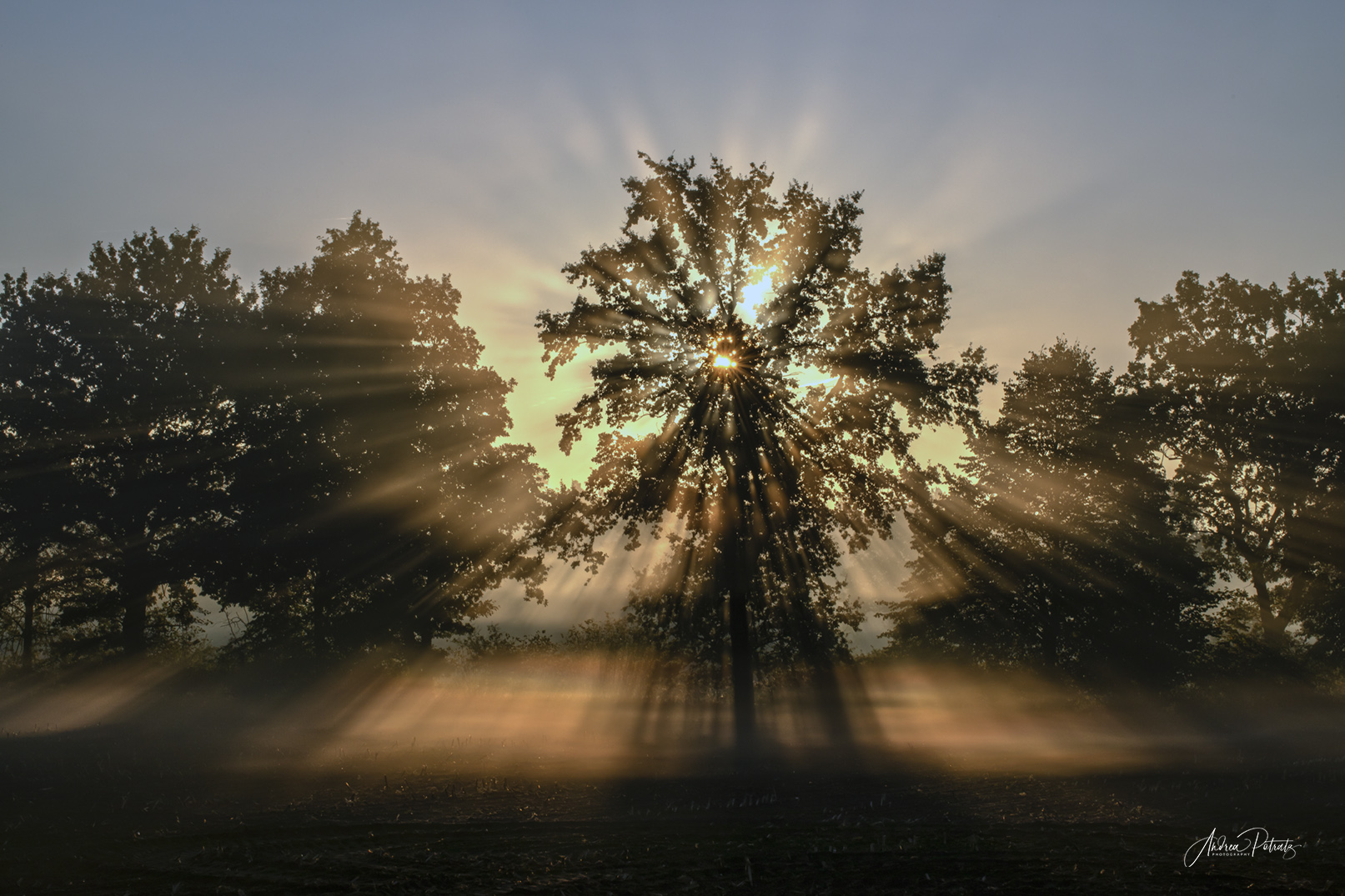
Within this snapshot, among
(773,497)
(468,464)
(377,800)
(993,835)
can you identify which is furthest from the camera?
(468,464)

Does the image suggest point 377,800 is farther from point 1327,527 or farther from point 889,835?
point 1327,527

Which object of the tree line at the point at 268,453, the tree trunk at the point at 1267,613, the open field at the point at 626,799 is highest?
the tree line at the point at 268,453

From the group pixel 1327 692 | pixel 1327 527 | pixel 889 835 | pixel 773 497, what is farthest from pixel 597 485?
pixel 1327 692

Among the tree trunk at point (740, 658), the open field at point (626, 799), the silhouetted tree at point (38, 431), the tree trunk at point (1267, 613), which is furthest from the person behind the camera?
the tree trunk at point (1267, 613)

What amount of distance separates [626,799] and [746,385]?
1333cm

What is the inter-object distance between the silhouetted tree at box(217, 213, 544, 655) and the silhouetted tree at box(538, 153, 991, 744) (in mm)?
4992

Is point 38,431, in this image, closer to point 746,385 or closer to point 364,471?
point 364,471

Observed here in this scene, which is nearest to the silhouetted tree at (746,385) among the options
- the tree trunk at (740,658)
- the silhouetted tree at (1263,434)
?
the tree trunk at (740,658)

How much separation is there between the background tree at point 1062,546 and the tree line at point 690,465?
12cm

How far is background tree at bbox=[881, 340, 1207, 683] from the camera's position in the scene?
2783cm

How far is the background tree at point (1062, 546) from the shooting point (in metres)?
27.8

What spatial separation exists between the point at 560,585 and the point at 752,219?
1632 centimetres

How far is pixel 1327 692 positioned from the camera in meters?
29.3

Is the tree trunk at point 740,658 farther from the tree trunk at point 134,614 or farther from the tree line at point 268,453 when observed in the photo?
the tree trunk at point 134,614
